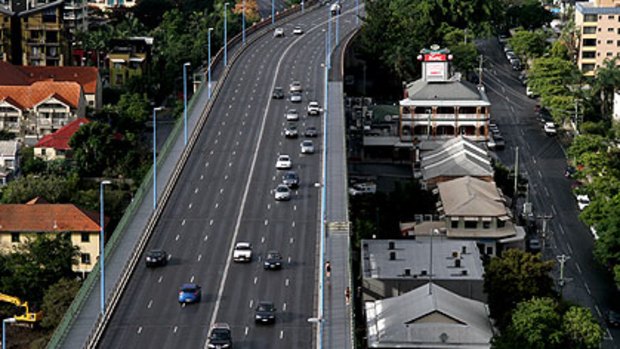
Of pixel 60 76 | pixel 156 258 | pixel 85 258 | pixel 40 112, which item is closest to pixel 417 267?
pixel 156 258

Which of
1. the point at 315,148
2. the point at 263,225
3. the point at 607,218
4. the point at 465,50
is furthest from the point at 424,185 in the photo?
the point at 465,50

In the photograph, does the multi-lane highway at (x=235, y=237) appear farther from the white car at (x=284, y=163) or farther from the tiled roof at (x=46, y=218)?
the tiled roof at (x=46, y=218)

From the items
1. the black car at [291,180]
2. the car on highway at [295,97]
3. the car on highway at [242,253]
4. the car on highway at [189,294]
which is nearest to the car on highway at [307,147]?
the black car at [291,180]

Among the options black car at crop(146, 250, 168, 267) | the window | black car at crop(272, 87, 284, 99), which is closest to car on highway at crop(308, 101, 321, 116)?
black car at crop(272, 87, 284, 99)

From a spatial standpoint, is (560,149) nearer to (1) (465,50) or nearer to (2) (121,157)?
(1) (465,50)

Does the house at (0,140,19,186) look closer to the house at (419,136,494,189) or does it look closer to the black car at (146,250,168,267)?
the house at (419,136,494,189)

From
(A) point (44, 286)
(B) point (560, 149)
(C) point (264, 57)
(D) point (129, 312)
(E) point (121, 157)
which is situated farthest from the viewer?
(C) point (264, 57)
